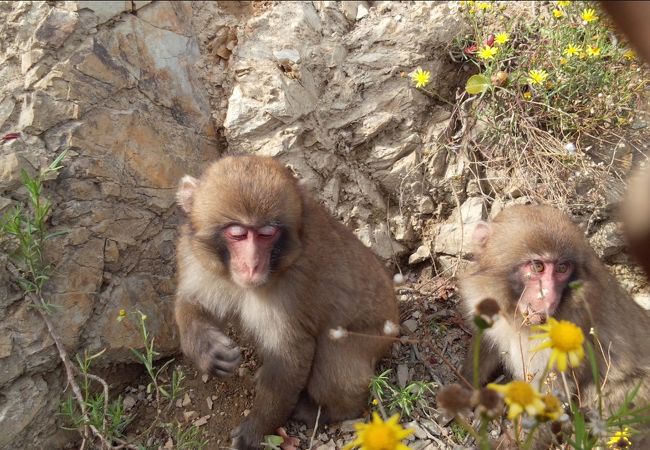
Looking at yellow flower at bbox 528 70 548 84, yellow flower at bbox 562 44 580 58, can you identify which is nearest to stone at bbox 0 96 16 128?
yellow flower at bbox 528 70 548 84

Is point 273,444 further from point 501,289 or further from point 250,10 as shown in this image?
point 250,10

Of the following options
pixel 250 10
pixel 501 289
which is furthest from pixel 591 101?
pixel 250 10

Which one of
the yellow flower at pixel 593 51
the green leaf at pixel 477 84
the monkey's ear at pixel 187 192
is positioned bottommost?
the monkey's ear at pixel 187 192

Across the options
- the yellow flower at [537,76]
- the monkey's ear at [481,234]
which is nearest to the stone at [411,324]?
the monkey's ear at [481,234]

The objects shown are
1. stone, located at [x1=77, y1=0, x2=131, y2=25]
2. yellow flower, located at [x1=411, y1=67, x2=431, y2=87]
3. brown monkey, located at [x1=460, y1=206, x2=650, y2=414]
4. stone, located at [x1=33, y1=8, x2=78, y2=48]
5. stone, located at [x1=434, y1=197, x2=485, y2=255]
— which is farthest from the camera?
stone, located at [x1=434, y1=197, x2=485, y2=255]

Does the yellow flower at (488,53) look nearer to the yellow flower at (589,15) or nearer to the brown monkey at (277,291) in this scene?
the yellow flower at (589,15)

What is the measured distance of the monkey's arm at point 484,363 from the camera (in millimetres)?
3660

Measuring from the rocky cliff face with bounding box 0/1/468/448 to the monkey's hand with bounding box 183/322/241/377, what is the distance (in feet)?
1.67

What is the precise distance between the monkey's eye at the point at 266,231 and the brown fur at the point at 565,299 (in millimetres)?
1252

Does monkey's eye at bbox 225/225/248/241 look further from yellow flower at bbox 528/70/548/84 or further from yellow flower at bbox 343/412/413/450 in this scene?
yellow flower at bbox 528/70/548/84

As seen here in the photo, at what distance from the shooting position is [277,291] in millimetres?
3225

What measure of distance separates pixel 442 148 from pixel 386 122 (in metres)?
0.49

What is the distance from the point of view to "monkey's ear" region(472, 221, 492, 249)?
341 cm

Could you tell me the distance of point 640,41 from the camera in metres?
0.64
